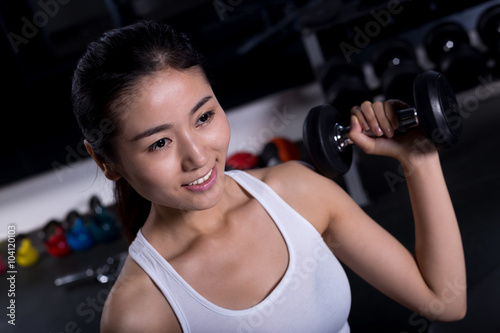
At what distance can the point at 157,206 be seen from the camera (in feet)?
3.64

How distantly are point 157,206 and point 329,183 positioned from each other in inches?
15.2

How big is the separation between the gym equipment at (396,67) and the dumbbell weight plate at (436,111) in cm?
115

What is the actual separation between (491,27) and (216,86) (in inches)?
57.8

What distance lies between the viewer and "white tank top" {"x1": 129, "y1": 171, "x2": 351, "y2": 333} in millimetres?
982

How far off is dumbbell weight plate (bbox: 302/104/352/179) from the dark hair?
0.25 metres

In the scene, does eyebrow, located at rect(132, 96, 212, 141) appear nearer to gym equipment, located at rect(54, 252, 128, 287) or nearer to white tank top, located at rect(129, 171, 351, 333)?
white tank top, located at rect(129, 171, 351, 333)

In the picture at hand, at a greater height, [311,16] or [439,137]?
[439,137]

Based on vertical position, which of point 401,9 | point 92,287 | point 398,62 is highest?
point 401,9

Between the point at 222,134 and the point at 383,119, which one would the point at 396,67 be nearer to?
the point at 383,119

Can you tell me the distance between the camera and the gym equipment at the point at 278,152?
87.8 inches

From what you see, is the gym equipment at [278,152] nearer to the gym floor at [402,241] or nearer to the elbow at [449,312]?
the gym floor at [402,241]

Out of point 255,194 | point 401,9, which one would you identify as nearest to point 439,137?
point 255,194

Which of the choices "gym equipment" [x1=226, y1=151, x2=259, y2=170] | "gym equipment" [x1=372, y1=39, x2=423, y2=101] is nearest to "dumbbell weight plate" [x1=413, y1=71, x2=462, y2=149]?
"gym equipment" [x1=372, y1=39, x2=423, y2=101]

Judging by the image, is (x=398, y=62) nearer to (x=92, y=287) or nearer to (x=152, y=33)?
(x=152, y=33)
